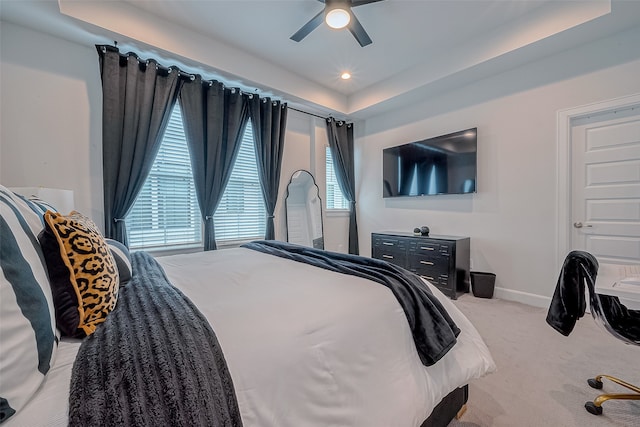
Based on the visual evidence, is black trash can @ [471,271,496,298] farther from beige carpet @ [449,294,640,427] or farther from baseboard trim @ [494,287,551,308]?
beige carpet @ [449,294,640,427]

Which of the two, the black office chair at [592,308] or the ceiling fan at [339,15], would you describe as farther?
the ceiling fan at [339,15]

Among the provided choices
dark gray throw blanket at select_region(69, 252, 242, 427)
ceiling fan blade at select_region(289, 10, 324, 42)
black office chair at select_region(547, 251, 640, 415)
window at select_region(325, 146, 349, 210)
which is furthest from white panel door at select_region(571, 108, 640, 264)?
dark gray throw blanket at select_region(69, 252, 242, 427)

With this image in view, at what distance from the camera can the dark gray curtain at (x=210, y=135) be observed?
125 inches

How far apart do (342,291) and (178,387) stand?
27.7 inches

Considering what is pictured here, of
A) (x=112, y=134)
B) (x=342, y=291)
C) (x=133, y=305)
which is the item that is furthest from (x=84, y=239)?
(x=112, y=134)

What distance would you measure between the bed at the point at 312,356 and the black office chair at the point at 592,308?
55 cm

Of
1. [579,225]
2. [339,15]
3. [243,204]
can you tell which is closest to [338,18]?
[339,15]

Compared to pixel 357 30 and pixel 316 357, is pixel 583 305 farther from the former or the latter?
pixel 357 30

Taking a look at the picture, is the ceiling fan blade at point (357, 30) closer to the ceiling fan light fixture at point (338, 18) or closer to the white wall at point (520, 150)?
the ceiling fan light fixture at point (338, 18)

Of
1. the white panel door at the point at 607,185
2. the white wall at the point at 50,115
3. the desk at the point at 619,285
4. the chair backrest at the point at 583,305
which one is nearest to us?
the desk at the point at 619,285

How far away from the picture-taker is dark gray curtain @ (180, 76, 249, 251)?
3.17 m

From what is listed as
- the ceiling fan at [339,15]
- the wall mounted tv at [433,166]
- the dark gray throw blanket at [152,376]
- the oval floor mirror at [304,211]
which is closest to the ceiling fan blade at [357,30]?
the ceiling fan at [339,15]

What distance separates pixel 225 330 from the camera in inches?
33.6

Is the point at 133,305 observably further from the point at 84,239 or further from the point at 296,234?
the point at 296,234
